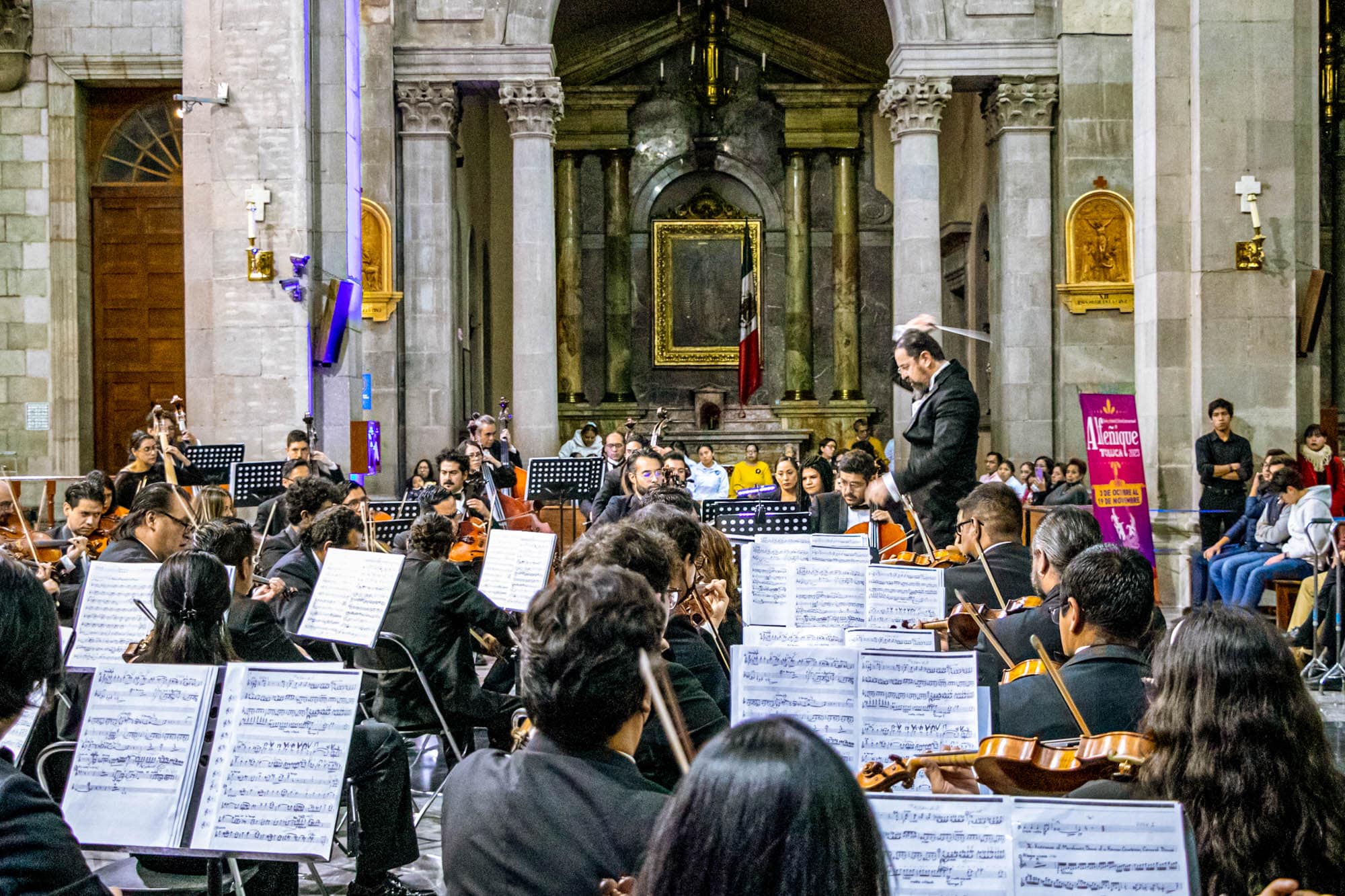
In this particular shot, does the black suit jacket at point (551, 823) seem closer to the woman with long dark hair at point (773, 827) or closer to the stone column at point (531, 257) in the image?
the woman with long dark hair at point (773, 827)

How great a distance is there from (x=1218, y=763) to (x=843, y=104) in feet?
77.3

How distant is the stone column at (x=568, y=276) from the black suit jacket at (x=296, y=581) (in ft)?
58.7

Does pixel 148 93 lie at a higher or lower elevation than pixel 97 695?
higher

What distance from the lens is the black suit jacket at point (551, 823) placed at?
255 centimetres

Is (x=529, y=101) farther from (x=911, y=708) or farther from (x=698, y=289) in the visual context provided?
(x=911, y=708)

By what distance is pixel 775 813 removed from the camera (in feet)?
5.24

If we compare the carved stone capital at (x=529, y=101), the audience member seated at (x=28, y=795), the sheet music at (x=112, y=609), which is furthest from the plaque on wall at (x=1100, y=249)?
the audience member seated at (x=28, y=795)

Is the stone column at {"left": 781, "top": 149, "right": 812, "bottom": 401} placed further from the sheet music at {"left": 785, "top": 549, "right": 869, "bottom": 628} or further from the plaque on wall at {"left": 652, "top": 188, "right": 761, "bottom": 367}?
the sheet music at {"left": 785, "top": 549, "right": 869, "bottom": 628}

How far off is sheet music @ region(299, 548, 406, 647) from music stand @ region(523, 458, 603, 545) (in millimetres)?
7306

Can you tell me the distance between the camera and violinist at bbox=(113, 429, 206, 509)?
1070 centimetres

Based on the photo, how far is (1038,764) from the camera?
3156 mm

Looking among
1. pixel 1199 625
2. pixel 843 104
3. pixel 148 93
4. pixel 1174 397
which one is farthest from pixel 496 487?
pixel 843 104

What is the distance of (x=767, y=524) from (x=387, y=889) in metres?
4.40

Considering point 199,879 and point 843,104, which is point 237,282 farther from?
point 843,104
